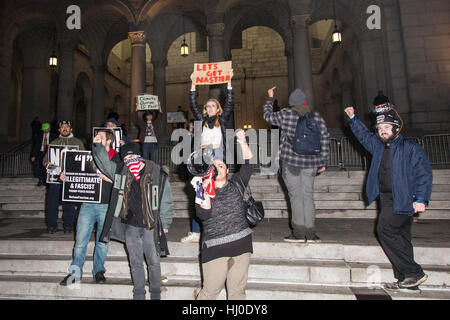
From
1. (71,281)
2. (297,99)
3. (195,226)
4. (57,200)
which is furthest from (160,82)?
(71,281)

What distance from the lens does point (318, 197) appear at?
676cm

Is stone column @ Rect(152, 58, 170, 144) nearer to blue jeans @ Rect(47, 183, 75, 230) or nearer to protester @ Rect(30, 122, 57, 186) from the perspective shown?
protester @ Rect(30, 122, 57, 186)

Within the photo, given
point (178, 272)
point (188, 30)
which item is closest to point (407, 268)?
point (178, 272)

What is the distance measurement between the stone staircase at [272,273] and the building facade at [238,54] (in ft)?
30.6

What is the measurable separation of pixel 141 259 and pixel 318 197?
4.93 metres

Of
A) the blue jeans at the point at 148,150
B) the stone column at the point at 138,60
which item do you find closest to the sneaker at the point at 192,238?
Answer: the blue jeans at the point at 148,150

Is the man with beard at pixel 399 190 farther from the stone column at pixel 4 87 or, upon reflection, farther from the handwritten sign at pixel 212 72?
the stone column at pixel 4 87

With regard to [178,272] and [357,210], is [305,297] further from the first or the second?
[357,210]

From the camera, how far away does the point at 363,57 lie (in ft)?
47.5

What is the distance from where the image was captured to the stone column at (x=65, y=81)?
Result: 14.3m

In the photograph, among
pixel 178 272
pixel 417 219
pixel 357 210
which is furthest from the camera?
pixel 357 210

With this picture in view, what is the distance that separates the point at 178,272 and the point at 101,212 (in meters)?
1.40

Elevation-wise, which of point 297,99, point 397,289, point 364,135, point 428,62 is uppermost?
point 428,62

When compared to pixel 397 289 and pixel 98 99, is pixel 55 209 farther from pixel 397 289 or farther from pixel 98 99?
pixel 98 99
